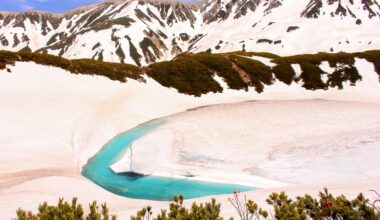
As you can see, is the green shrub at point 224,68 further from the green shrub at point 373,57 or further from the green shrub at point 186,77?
the green shrub at point 373,57

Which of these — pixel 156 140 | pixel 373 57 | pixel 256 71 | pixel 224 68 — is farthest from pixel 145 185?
pixel 373 57

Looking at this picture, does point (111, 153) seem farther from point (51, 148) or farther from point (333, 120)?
point (333, 120)

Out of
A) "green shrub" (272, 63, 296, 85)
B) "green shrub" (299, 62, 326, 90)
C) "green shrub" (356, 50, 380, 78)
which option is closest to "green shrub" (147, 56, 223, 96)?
"green shrub" (272, 63, 296, 85)

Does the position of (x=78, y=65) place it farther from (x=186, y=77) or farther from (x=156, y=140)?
(x=156, y=140)

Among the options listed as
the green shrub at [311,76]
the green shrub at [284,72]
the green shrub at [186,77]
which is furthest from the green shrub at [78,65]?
the green shrub at [311,76]

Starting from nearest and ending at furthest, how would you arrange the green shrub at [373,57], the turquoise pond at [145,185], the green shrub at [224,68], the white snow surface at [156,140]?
the white snow surface at [156,140]
the turquoise pond at [145,185]
the green shrub at [224,68]
the green shrub at [373,57]

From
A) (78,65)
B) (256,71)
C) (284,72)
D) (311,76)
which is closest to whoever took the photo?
(78,65)

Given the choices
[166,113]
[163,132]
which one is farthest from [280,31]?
[163,132]

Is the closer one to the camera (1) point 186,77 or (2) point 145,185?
(2) point 145,185
